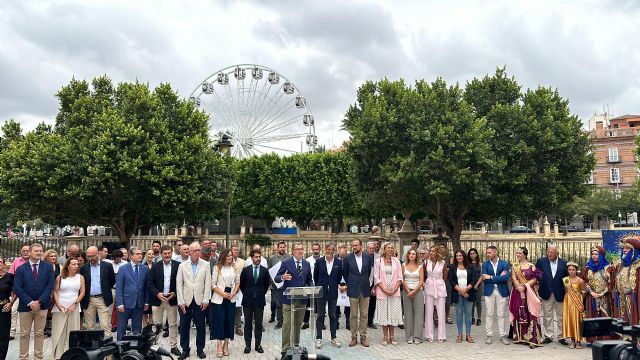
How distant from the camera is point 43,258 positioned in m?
8.96

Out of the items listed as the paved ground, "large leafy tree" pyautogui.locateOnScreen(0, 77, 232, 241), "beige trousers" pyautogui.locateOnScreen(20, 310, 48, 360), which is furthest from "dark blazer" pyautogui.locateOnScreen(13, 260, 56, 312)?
"large leafy tree" pyautogui.locateOnScreen(0, 77, 232, 241)

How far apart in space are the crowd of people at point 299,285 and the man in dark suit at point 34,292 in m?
0.02

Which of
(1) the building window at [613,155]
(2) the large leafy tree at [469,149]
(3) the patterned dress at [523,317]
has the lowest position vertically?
(3) the patterned dress at [523,317]

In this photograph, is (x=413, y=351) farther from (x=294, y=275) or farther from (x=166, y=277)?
(x=166, y=277)

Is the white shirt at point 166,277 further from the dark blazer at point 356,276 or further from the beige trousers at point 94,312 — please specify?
the dark blazer at point 356,276

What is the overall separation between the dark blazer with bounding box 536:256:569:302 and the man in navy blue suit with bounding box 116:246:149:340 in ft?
27.0

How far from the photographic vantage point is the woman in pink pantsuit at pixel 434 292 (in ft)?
33.6

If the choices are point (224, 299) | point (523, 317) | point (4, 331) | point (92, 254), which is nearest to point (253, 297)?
point (224, 299)

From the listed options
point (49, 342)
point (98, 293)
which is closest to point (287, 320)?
point (98, 293)

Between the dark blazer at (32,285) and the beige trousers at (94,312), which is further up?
the dark blazer at (32,285)

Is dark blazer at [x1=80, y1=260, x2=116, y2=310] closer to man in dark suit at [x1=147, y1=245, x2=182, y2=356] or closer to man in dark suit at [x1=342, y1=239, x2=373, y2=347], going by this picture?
man in dark suit at [x1=147, y1=245, x2=182, y2=356]

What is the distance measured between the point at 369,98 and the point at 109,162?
11159 millimetres

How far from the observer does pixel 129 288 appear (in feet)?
30.4

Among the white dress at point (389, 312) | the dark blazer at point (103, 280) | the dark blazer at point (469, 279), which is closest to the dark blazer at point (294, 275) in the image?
the white dress at point (389, 312)
